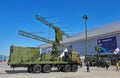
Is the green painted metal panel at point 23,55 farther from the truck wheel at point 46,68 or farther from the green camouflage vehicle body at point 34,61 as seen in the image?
the truck wheel at point 46,68

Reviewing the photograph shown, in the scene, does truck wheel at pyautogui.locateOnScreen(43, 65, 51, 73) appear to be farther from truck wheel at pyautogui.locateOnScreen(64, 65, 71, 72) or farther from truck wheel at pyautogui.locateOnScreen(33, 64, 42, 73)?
truck wheel at pyautogui.locateOnScreen(64, 65, 71, 72)

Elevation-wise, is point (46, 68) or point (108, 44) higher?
point (108, 44)

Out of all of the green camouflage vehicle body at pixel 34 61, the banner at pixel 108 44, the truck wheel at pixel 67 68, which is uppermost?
the banner at pixel 108 44

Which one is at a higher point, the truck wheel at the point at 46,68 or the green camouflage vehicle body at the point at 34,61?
the green camouflage vehicle body at the point at 34,61

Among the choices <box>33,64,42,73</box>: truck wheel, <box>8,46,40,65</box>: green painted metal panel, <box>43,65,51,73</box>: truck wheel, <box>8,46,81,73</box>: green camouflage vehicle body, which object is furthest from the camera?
<box>43,65,51,73</box>: truck wheel

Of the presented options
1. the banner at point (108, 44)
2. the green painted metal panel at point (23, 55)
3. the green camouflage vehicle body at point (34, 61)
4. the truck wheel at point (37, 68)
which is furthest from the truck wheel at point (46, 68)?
the banner at point (108, 44)

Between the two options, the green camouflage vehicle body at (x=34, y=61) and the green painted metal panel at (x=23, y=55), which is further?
the green camouflage vehicle body at (x=34, y=61)

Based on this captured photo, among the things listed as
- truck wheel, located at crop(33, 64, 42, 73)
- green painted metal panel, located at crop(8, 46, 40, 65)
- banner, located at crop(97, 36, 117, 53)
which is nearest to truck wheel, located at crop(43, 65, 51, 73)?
truck wheel, located at crop(33, 64, 42, 73)

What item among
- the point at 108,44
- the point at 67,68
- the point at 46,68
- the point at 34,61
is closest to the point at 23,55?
the point at 34,61

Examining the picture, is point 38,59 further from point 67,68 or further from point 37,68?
point 67,68

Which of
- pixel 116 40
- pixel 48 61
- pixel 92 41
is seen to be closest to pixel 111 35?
pixel 116 40

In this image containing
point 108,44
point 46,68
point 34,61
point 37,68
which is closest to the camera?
point 37,68

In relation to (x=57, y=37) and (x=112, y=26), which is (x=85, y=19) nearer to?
(x=57, y=37)

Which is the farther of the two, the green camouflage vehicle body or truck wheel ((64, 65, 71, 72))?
truck wheel ((64, 65, 71, 72))
